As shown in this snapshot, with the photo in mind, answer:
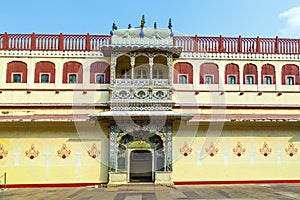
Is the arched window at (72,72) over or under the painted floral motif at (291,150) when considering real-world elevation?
over

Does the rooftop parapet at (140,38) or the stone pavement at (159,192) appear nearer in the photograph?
the stone pavement at (159,192)

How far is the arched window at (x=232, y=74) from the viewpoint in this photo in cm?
2252

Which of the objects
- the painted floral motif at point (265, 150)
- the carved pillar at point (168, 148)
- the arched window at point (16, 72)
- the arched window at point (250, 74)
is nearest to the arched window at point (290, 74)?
the arched window at point (250, 74)

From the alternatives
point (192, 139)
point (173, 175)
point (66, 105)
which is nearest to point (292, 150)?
point (192, 139)

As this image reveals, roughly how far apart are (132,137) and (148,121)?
53.5 inches

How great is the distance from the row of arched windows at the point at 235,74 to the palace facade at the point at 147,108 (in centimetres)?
7

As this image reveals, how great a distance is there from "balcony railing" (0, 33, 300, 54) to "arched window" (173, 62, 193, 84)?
1.09m

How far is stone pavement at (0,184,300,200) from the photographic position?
1579 centimetres

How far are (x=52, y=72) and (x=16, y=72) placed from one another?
221 centimetres

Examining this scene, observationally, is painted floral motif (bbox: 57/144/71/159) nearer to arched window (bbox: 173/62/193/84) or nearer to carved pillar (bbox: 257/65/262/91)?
arched window (bbox: 173/62/193/84)

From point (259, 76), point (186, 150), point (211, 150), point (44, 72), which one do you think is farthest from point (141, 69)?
point (259, 76)

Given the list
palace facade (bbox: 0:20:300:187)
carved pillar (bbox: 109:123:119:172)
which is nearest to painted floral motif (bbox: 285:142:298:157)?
palace facade (bbox: 0:20:300:187)

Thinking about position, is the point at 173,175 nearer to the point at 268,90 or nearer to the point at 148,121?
the point at 148,121

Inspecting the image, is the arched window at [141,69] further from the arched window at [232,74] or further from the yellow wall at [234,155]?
the arched window at [232,74]
